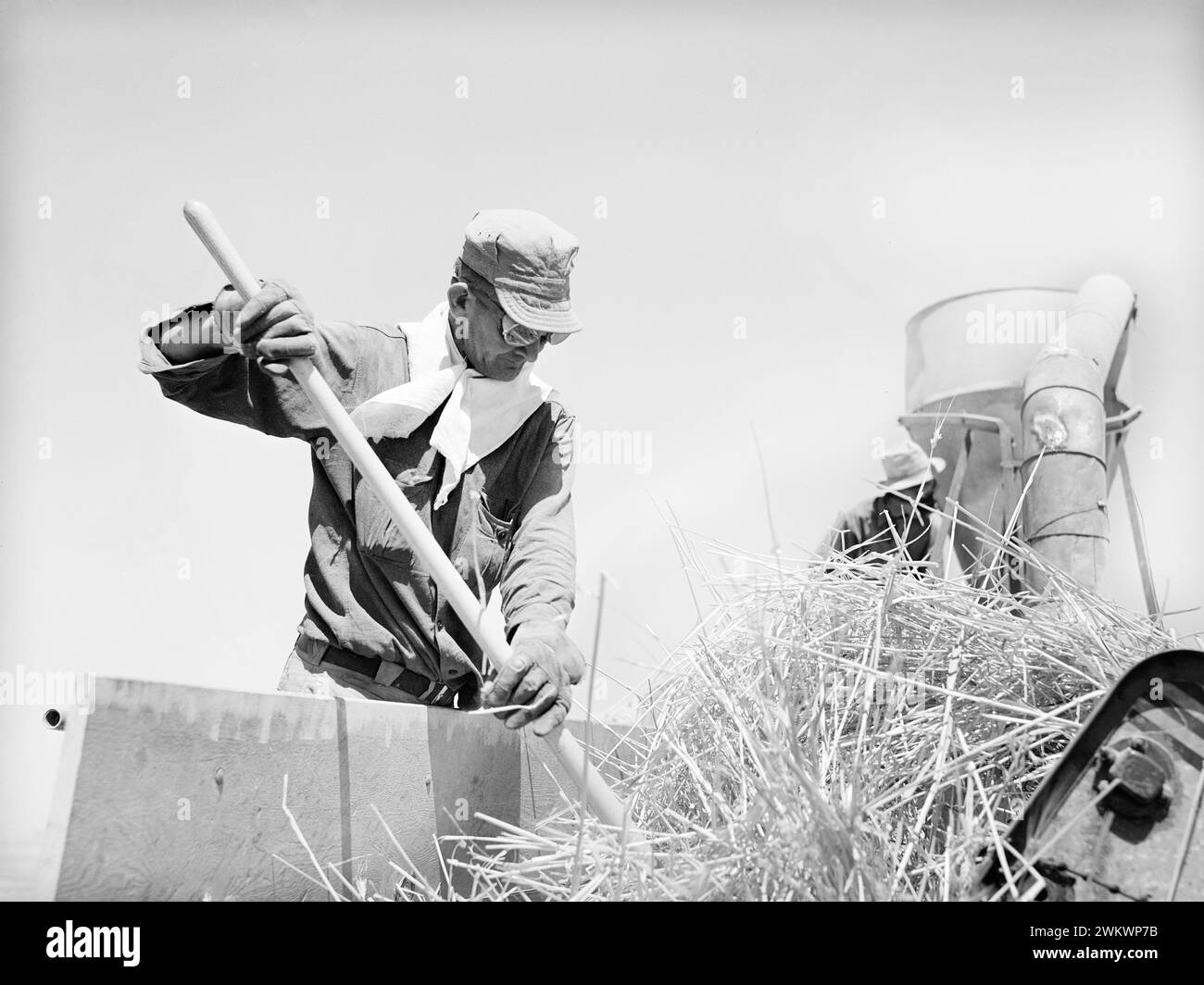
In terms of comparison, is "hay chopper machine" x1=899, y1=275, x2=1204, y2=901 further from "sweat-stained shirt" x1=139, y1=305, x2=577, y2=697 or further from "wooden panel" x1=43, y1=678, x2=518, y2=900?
"wooden panel" x1=43, y1=678, x2=518, y2=900

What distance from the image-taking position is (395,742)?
1572mm

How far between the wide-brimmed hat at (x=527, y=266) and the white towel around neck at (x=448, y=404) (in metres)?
0.16

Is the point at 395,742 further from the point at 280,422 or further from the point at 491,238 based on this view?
the point at 491,238

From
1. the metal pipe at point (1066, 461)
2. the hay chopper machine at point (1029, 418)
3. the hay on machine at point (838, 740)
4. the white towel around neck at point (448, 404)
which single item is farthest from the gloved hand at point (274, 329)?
the metal pipe at point (1066, 461)

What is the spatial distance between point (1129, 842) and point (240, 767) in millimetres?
982

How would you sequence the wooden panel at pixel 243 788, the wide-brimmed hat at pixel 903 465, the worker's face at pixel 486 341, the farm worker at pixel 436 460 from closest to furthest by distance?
the wooden panel at pixel 243 788 < the farm worker at pixel 436 460 < the worker's face at pixel 486 341 < the wide-brimmed hat at pixel 903 465

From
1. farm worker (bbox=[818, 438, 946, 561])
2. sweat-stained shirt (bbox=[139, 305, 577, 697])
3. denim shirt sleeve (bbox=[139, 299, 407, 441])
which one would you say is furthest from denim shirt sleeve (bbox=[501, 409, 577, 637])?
farm worker (bbox=[818, 438, 946, 561])

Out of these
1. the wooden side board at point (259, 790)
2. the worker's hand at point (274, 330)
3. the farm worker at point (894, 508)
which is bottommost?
the wooden side board at point (259, 790)

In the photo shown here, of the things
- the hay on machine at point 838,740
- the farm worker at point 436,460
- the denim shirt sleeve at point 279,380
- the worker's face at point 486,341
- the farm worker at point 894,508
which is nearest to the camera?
the hay on machine at point 838,740

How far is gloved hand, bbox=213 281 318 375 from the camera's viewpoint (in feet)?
5.15

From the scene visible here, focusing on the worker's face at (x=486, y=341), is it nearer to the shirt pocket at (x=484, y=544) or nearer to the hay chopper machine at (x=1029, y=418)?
the shirt pocket at (x=484, y=544)

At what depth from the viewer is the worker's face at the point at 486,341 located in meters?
1.91

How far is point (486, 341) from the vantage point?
1.92 meters

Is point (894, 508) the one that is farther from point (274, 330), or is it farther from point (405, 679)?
point (274, 330)
